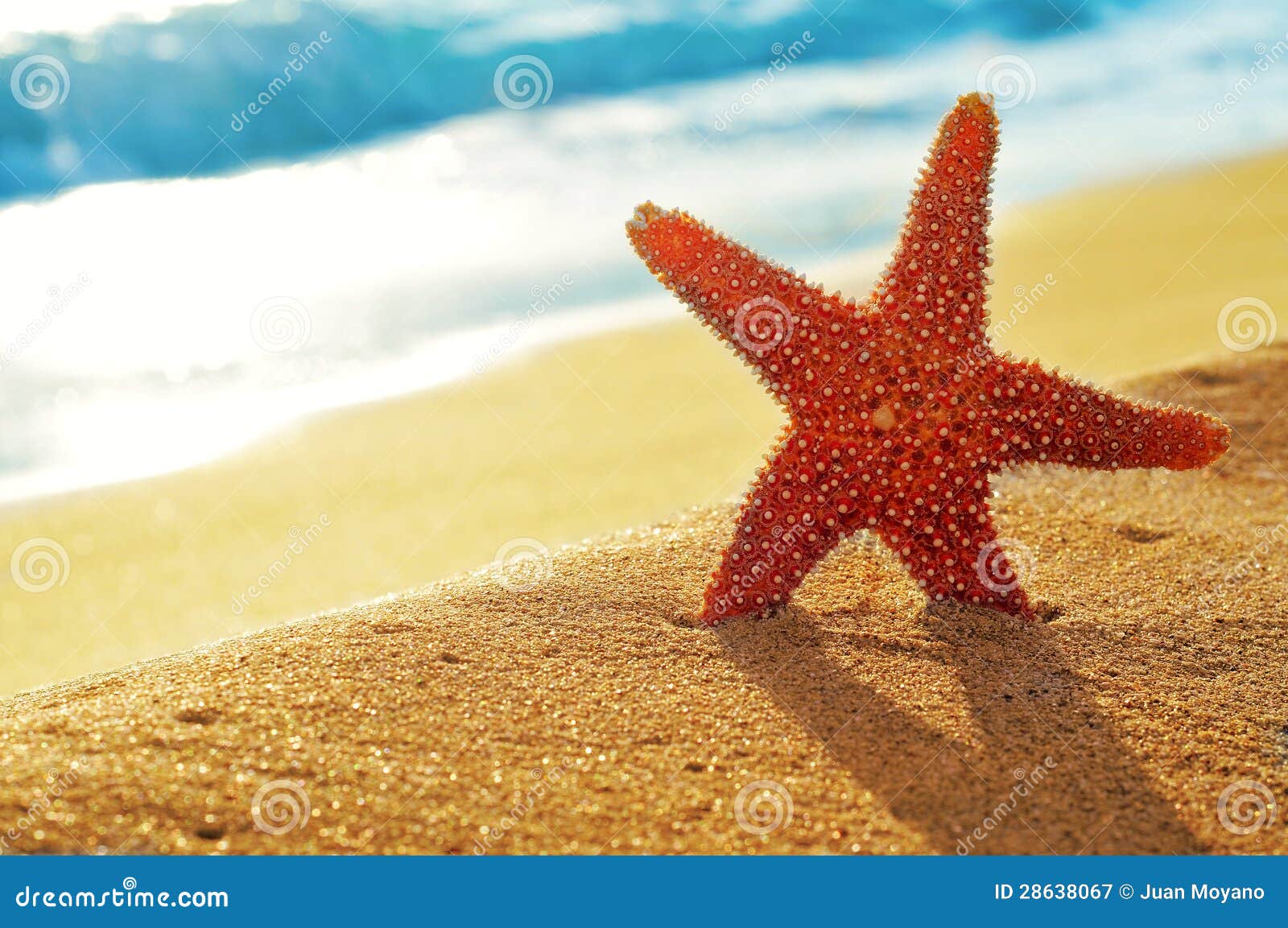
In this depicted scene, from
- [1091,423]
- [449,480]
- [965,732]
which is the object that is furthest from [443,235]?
[965,732]

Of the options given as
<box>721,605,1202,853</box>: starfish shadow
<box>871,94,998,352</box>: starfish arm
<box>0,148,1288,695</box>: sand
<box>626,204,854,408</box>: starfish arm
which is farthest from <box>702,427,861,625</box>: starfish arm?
<box>0,148,1288,695</box>: sand

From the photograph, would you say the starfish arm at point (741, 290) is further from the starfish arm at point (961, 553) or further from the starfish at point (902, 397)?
the starfish arm at point (961, 553)

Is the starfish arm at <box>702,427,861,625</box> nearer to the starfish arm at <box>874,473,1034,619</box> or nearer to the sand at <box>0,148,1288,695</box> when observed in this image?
the starfish arm at <box>874,473,1034,619</box>

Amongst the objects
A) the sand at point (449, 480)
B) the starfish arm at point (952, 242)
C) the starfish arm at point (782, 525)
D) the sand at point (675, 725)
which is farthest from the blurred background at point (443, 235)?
the starfish arm at point (952, 242)

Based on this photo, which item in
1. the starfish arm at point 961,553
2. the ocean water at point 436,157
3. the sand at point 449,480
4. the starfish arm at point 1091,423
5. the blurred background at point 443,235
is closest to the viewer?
the starfish arm at point 1091,423

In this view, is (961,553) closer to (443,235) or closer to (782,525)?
(782,525)

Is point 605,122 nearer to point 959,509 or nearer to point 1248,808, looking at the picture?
point 959,509

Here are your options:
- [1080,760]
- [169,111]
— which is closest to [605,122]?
[169,111]
